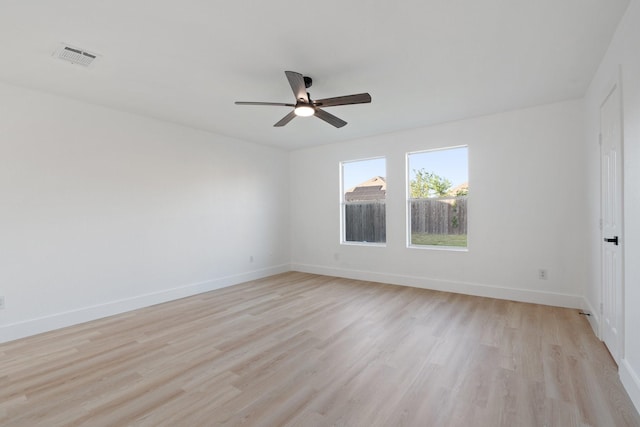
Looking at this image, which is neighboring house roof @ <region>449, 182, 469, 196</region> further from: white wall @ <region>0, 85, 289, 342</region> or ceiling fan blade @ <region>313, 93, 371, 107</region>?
white wall @ <region>0, 85, 289, 342</region>

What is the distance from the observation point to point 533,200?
3.95m

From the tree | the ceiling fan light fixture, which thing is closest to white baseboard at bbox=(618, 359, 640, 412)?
the tree

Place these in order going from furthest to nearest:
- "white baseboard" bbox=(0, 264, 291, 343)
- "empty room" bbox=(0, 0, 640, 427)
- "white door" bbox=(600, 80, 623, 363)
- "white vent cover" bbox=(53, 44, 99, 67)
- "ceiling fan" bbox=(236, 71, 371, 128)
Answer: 1. "white baseboard" bbox=(0, 264, 291, 343)
2. "ceiling fan" bbox=(236, 71, 371, 128)
3. "white vent cover" bbox=(53, 44, 99, 67)
4. "white door" bbox=(600, 80, 623, 363)
5. "empty room" bbox=(0, 0, 640, 427)

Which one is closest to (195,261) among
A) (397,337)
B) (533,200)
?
(397,337)

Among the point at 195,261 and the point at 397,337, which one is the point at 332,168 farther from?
the point at 397,337

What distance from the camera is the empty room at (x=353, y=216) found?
1994 mm

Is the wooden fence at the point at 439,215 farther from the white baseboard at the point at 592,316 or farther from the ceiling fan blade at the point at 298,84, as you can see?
the ceiling fan blade at the point at 298,84

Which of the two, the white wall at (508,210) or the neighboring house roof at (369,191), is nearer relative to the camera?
the white wall at (508,210)

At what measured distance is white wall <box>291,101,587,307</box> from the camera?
3725mm

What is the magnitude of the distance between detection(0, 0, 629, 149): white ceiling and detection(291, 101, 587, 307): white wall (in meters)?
0.46

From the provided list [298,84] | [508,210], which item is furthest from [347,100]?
[508,210]

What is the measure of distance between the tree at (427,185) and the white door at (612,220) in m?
2.04

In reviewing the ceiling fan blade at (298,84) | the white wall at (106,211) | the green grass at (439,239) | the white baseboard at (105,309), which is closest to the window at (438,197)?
the green grass at (439,239)

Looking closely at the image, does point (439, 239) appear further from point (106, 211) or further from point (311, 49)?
point (106, 211)
